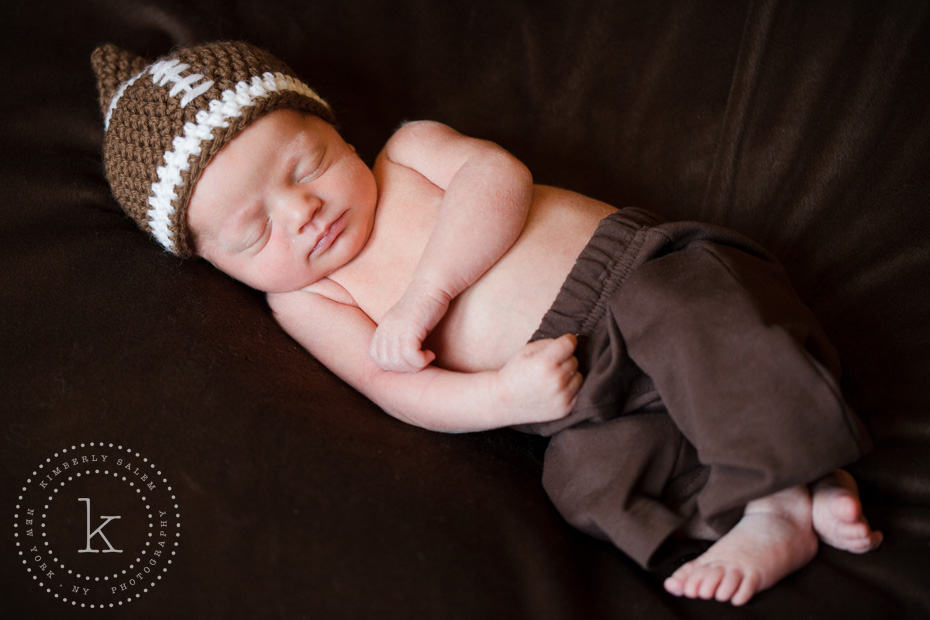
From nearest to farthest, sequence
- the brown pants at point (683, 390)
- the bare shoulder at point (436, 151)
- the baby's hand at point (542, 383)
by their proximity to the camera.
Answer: the brown pants at point (683, 390) → the baby's hand at point (542, 383) → the bare shoulder at point (436, 151)

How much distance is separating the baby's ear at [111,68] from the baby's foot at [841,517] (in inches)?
42.7

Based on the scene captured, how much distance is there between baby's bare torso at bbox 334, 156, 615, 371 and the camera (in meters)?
1.09

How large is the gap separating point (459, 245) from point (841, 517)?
56 centimetres

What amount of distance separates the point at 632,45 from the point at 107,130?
854 millimetres

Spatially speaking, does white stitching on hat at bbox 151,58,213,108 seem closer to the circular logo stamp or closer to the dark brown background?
the dark brown background

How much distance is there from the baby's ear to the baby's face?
252 millimetres

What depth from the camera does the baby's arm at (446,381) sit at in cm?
96

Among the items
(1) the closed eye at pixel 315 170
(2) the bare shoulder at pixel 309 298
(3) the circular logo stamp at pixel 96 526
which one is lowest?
(3) the circular logo stamp at pixel 96 526

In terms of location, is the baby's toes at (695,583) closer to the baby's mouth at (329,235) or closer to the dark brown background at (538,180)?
the dark brown background at (538,180)

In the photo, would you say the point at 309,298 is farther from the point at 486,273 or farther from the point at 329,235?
the point at 486,273

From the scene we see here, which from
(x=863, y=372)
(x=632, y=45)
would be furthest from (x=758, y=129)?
(x=863, y=372)

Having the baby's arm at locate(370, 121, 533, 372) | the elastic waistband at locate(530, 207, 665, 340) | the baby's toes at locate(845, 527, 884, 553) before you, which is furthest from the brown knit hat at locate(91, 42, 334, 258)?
the baby's toes at locate(845, 527, 884, 553)

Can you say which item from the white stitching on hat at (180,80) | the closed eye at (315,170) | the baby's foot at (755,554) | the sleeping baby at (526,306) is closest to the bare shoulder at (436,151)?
the sleeping baby at (526,306)

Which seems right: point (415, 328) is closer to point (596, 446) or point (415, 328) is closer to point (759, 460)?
point (596, 446)
